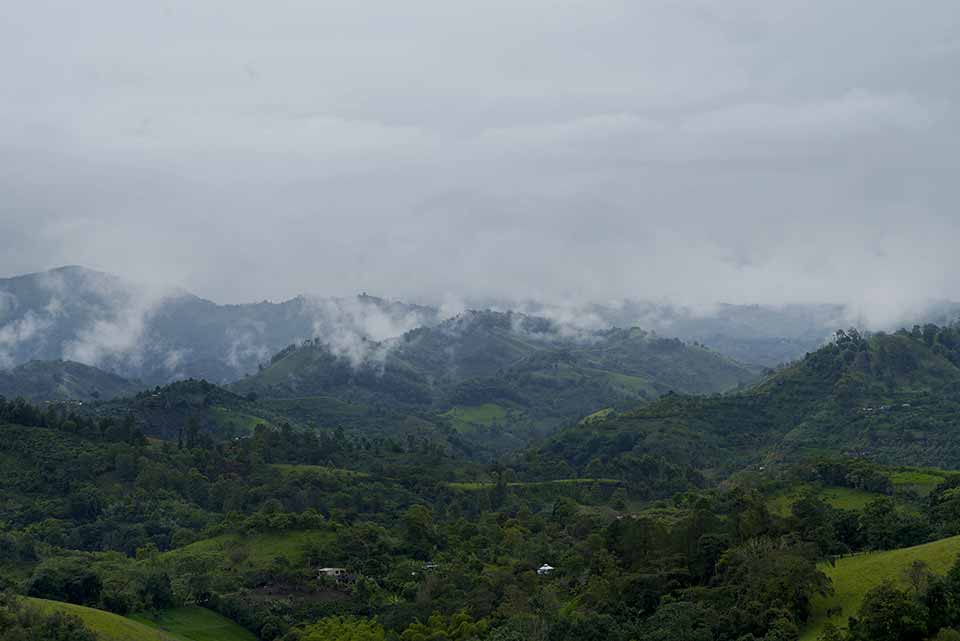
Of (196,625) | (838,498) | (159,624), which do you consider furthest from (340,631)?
(838,498)

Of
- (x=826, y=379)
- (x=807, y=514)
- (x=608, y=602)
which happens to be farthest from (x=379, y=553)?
(x=826, y=379)

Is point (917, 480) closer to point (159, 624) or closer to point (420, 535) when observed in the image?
point (420, 535)

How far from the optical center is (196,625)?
2371 inches

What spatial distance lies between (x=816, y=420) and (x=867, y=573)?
273ft

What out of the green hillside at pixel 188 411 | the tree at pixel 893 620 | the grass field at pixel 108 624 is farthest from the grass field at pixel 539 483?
the tree at pixel 893 620

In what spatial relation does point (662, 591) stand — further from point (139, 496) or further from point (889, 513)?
point (139, 496)

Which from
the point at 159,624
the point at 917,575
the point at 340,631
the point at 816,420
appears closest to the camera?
the point at 917,575

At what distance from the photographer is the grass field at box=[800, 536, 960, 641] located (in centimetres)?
4344

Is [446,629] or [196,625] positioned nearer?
[446,629]

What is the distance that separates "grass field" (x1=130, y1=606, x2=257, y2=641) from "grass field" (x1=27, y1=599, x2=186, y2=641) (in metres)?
3.80

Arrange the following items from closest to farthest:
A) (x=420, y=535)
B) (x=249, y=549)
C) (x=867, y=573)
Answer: (x=867, y=573)
(x=420, y=535)
(x=249, y=549)

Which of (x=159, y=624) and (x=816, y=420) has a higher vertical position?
(x=816, y=420)

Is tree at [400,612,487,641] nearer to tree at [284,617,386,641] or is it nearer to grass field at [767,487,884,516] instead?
tree at [284,617,386,641]

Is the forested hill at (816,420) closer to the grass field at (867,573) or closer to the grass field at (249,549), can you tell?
the grass field at (249,549)
